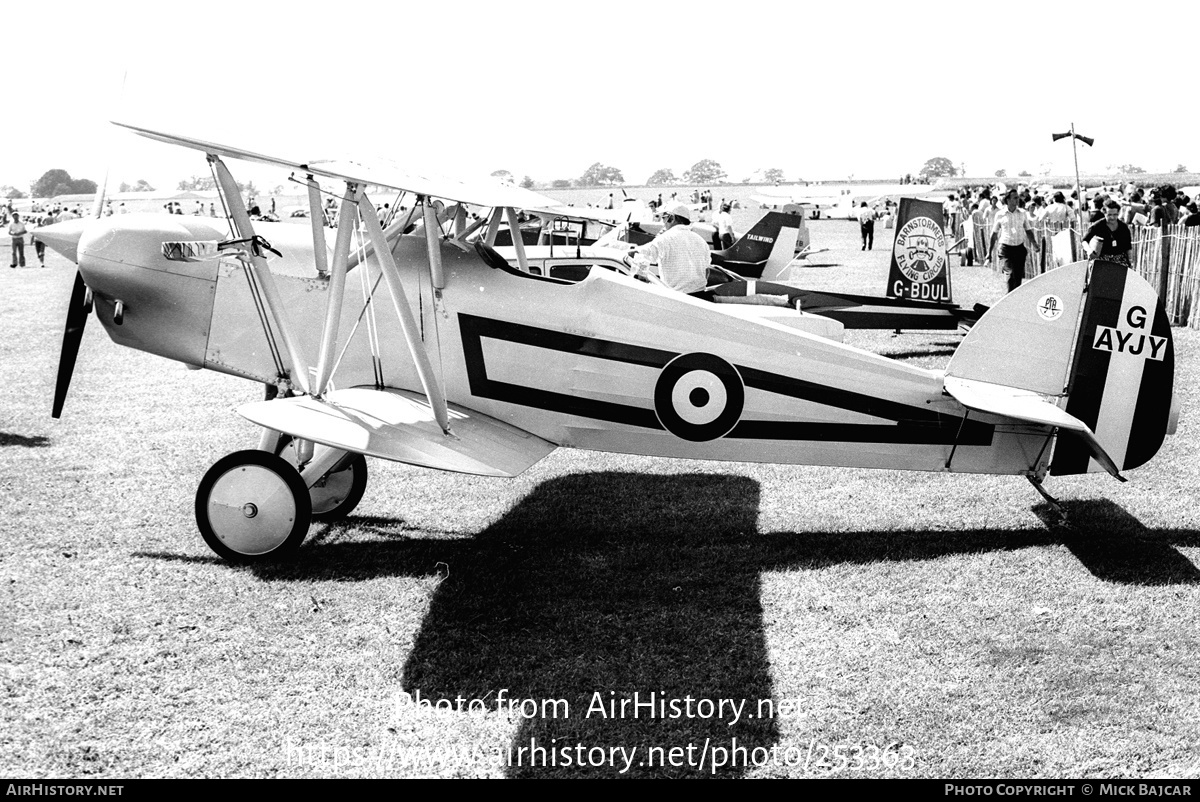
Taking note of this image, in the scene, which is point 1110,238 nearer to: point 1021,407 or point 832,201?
point 1021,407

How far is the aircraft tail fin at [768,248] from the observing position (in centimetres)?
1652

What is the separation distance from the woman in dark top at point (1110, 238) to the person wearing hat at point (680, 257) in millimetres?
6326

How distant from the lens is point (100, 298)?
5.75m

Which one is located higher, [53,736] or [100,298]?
[100,298]

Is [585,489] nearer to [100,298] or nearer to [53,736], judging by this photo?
[100,298]

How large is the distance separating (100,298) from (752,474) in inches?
169

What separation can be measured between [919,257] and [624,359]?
9089 millimetres

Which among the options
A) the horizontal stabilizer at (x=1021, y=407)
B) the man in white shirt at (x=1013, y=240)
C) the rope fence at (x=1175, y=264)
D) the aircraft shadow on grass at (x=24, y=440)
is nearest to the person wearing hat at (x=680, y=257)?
the horizontal stabilizer at (x=1021, y=407)

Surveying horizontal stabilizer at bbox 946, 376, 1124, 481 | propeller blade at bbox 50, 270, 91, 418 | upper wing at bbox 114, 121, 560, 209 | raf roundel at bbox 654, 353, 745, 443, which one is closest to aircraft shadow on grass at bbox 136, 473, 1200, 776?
horizontal stabilizer at bbox 946, 376, 1124, 481

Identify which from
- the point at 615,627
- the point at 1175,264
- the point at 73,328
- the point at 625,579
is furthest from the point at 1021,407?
the point at 1175,264

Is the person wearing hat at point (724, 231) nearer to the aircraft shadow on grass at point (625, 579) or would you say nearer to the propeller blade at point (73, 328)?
the aircraft shadow on grass at point (625, 579)

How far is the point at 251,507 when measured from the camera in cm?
515
